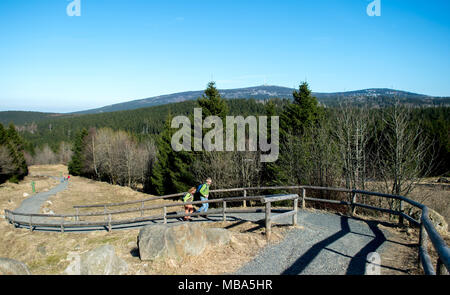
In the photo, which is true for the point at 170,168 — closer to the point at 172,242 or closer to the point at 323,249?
the point at 172,242

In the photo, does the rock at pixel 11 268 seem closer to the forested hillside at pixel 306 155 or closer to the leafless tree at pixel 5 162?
the forested hillside at pixel 306 155

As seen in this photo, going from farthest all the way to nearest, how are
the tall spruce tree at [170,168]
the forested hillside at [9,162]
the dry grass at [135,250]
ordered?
the forested hillside at [9,162] → the tall spruce tree at [170,168] → the dry grass at [135,250]

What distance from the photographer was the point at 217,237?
27.5 feet

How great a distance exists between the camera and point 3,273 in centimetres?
541

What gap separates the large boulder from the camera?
760 centimetres

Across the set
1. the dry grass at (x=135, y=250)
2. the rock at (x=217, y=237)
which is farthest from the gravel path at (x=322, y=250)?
the rock at (x=217, y=237)

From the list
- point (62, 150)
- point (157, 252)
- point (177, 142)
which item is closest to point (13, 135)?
point (177, 142)

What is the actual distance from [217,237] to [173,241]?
4.40 feet

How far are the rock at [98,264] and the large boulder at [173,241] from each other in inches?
32.4

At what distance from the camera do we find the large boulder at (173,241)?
24.9ft

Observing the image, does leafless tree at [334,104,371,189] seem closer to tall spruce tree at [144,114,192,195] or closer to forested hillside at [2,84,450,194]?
forested hillside at [2,84,450,194]
